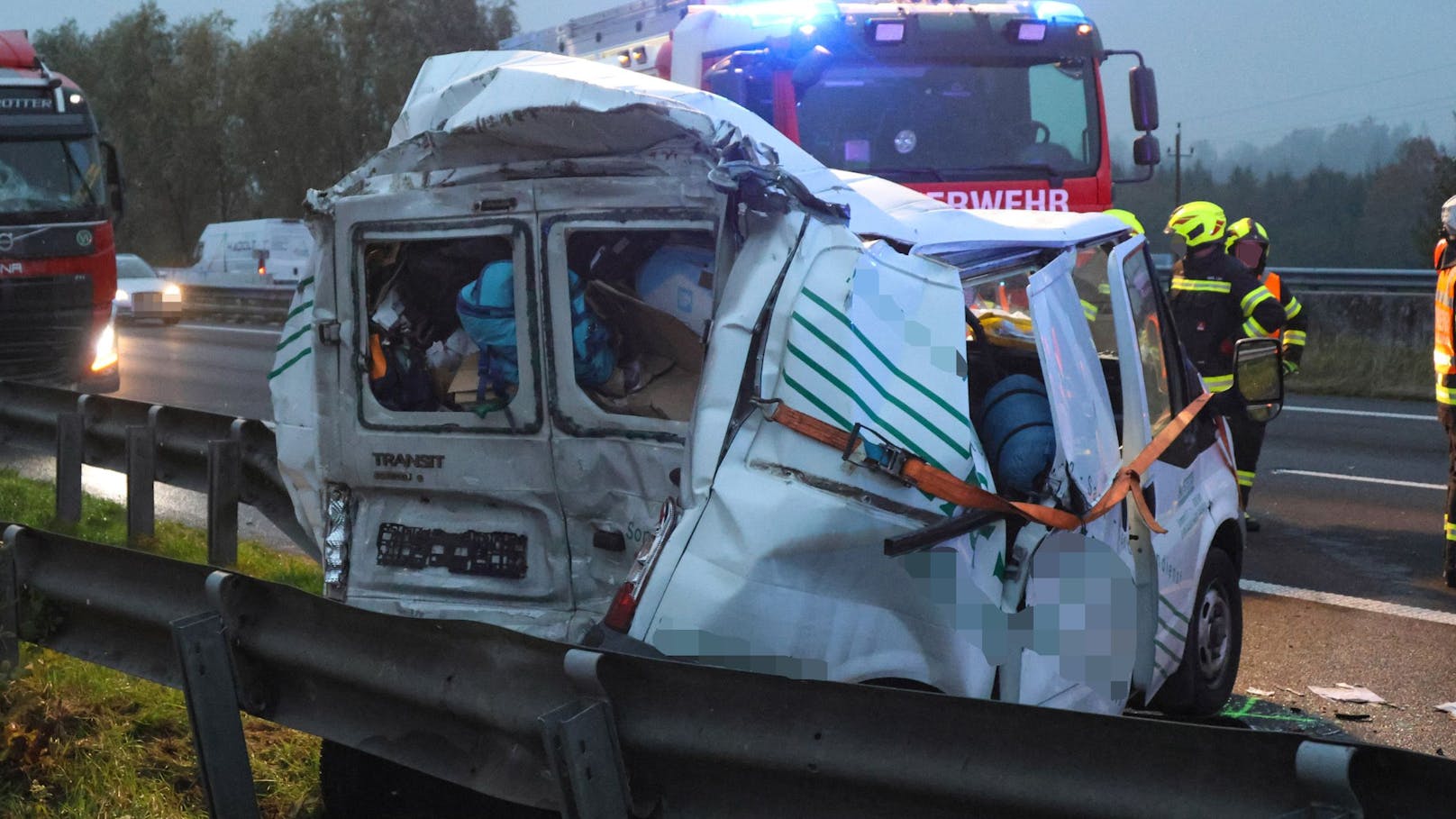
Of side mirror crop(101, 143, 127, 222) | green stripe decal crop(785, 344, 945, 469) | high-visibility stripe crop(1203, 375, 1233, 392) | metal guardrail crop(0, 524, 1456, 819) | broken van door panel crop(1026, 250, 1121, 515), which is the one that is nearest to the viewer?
metal guardrail crop(0, 524, 1456, 819)

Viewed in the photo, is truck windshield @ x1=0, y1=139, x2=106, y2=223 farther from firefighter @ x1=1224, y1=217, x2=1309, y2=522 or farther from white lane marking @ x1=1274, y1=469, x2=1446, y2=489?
white lane marking @ x1=1274, y1=469, x2=1446, y2=489

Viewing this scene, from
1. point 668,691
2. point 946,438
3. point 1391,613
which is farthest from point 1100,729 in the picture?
point 1391,613

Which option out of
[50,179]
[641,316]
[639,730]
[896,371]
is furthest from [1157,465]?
[50,179]

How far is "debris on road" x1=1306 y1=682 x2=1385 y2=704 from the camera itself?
5840 mm

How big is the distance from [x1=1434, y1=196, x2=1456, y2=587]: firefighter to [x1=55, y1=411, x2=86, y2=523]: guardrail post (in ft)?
21.8

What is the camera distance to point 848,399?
3516mm

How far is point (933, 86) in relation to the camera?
11117 millimetres

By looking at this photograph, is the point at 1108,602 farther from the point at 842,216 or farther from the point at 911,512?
the point at 842,216

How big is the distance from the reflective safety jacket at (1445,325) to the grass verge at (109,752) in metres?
5.62

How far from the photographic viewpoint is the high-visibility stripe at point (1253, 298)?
852 cm

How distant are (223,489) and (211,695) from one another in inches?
134

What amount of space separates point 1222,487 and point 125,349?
20886 millimetres

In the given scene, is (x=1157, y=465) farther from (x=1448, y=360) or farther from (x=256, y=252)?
(x=256, y=252)

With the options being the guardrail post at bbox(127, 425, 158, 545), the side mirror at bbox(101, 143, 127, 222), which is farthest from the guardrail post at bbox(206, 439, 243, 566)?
the side mirror at bbox(101, 143, 127, 222)
